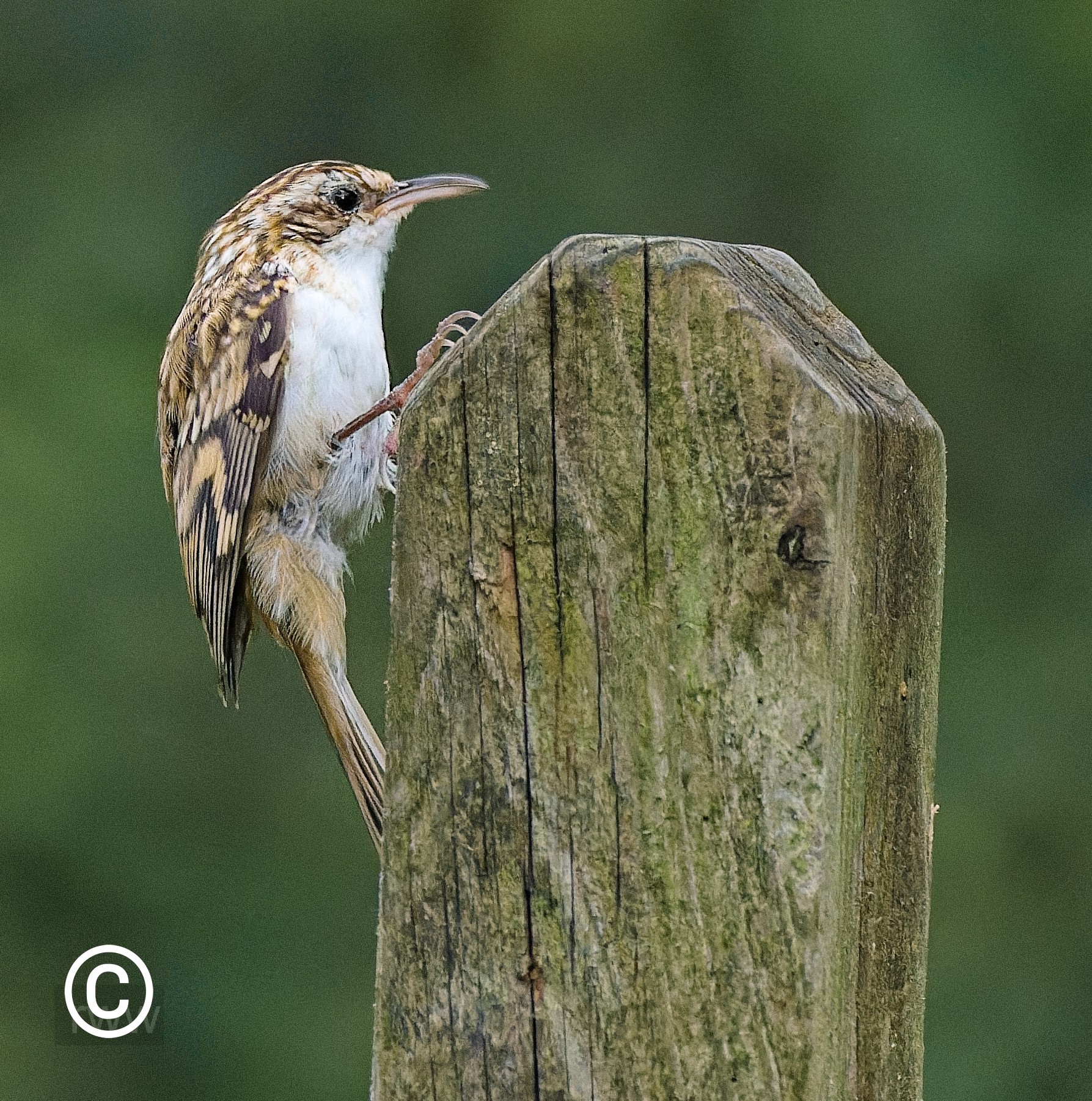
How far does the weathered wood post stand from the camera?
1635mm

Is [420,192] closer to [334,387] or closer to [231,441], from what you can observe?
[334,387]

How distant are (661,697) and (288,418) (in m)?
2.50

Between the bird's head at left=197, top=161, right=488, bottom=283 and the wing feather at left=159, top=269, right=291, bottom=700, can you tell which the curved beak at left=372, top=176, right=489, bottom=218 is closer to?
the bird's head at left=197, top=161, right=488, bottom=283

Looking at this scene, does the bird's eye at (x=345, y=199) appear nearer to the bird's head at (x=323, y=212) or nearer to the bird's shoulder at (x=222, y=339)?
the bird's head at (x=323, y=212)

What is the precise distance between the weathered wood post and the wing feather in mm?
2278

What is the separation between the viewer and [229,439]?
4070 mm

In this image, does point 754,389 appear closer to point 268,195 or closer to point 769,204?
point 268,195

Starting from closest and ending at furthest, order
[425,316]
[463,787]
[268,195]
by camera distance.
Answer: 1. [463,787]
2. [268,195]
3. [425,316]

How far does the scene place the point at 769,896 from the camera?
1.64 metres

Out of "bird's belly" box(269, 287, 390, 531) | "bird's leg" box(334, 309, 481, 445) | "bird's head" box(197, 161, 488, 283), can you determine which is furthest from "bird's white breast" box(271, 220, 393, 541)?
"bird's leg" box(334, 309, 481, 445)

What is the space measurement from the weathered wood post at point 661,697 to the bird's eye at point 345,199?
8.61 feet

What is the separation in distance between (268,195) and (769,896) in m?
3.16

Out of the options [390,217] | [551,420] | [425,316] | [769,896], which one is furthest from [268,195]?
[425,316]

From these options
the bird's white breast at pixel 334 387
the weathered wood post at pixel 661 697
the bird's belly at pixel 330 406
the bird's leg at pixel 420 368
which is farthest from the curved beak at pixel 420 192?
the weathered wood post at pixel 661 697
